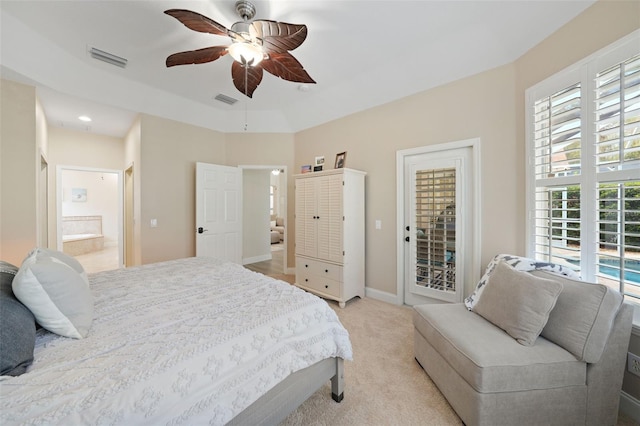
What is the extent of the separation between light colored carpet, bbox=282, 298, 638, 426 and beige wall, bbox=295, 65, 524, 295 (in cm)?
107

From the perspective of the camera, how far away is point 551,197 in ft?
6.54

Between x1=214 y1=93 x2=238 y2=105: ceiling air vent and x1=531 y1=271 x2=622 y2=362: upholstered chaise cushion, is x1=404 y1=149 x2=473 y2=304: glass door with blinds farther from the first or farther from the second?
x1=214 y1=93 x2=238 y2=105: ceiling air vent

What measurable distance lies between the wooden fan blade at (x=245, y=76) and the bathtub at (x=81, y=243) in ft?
21.7

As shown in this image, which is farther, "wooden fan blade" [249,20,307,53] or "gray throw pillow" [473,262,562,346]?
"wooden fan blade" [249,20,307,53]

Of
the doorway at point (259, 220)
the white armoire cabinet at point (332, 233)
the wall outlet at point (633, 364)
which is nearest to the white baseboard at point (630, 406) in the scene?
the wall outlet at point (633, 364)

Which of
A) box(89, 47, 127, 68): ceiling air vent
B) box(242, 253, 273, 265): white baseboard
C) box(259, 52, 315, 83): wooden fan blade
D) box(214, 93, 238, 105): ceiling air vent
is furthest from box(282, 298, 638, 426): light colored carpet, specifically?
box(89, 47, 127, 68): ceiling air vent

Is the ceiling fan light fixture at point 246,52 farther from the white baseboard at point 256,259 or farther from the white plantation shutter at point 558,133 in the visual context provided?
the white baseboard at point 256,259

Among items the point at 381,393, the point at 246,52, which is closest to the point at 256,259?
the point at 381,393

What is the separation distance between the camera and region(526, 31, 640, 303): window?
1.46 metres

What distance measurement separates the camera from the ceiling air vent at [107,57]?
258 cm

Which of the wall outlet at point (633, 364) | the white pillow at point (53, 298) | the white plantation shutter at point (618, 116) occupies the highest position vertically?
the white plantation shutter at point (618, 116)

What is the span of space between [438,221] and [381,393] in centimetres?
193

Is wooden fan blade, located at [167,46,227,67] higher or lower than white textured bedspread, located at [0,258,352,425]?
higher

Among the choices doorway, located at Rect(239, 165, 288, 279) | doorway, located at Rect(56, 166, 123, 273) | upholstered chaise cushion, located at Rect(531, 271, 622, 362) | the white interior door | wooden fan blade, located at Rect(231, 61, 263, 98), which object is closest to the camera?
upholstered chaise cushion, located at Rect(531, 271, 622, 362)
